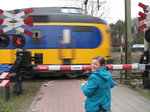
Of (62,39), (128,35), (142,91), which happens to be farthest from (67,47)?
(142,91)

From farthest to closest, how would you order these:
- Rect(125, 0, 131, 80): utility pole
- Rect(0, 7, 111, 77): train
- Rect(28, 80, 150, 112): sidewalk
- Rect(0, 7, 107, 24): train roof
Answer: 1. Rect(0, 7, 107, 24): train roof
2. Rect(0, 7, 111, 77): train
3. Rect(125, 0, 131, 80): utility pole
4. Rect(28, 80, 150, 112): sidewalk

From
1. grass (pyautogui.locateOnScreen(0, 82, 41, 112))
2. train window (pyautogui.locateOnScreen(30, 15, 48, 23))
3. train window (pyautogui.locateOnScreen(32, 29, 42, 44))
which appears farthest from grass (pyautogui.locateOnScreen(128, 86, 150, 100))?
train window (pyautogui.locateOnScreen(30, 15, 48, 23))

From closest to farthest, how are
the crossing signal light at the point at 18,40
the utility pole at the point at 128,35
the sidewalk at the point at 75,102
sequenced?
1. the sidewalk at the point at 75,102
2. the crossing signal light at the point at 18,40
3. the utility pole at the point at 128,35

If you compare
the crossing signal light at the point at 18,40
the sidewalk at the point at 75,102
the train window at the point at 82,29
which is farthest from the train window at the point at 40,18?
the sidewalk at the point at 75,102

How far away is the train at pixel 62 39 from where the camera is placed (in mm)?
12172

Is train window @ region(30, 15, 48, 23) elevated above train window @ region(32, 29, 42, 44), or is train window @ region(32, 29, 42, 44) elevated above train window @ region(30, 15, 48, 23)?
train window @ region(30, 15, 48, 23)

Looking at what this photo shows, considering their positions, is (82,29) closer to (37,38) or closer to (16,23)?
(37,38)

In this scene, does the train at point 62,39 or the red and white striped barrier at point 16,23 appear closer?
the red and white striped barrier at point 16,23

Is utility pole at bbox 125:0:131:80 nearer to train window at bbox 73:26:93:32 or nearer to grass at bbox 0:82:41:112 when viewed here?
Answer: train window at bbox 73:26:93:32

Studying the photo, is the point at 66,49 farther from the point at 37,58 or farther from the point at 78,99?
the point at 78,99

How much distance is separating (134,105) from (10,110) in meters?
3.21

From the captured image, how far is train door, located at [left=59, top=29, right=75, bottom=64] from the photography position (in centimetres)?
1217

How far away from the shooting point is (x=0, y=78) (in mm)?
6746

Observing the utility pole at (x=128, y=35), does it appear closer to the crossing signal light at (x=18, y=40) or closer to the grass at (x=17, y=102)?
the grass at (x=17, y=102)
